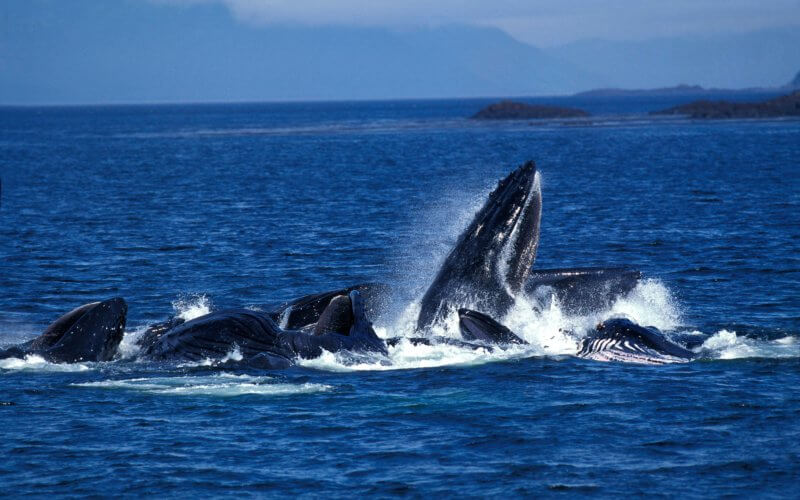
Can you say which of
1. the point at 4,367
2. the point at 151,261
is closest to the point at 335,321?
the point at 4,367

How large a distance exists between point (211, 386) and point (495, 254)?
4950mm

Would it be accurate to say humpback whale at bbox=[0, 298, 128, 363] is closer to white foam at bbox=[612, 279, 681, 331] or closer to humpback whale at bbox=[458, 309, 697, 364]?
humpback whale at bbox=[458, 309, 697, 364]

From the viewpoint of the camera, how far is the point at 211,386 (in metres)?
16.7

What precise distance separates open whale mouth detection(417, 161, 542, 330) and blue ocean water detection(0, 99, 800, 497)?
65 centimetres

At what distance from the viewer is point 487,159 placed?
79.9m

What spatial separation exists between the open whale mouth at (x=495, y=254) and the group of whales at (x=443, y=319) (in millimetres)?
16

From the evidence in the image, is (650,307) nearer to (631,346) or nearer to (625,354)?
(631,346)

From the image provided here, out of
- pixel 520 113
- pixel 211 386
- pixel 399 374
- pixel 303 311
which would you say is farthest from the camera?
pixel 520 113

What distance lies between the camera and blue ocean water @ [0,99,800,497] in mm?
13555

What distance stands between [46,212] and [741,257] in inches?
1081

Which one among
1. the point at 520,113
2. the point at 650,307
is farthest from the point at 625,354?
the point at 520,113

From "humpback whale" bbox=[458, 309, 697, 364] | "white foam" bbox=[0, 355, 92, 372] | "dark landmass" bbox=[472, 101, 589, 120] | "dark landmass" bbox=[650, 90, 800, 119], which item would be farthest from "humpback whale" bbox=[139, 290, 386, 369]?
"dark landmass" bbox=[472, 101, 589, 120]

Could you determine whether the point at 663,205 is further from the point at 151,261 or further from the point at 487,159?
the point at 487,159

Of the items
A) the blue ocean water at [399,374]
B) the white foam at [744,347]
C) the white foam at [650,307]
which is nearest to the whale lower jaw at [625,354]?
the blue ocean water at [399,374]
